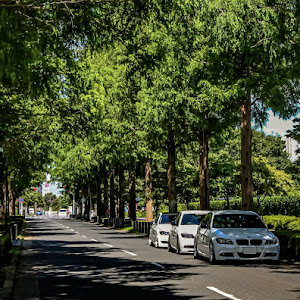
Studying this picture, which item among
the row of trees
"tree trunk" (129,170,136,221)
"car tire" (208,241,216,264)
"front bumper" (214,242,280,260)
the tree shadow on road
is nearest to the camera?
the row of trees

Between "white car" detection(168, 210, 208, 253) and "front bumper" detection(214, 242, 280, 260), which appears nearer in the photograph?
"front bumper" detection(214, 242, 280, 260)

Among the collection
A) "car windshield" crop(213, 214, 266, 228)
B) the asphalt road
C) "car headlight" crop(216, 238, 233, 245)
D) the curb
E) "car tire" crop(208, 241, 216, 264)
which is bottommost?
the asphalt road

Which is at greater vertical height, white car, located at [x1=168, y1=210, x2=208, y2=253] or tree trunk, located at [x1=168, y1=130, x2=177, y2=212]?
tree trunk, located at [x1=168, y1=130, x2=177, y2=212]

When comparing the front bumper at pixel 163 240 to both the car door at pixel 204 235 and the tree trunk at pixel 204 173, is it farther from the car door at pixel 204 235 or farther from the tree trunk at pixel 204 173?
the car door at pixel 204 235

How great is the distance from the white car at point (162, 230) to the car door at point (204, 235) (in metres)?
6.29

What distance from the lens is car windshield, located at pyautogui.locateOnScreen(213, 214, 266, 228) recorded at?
60.1 ft

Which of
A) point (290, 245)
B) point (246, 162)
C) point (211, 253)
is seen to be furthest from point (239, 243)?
point (246, 162)

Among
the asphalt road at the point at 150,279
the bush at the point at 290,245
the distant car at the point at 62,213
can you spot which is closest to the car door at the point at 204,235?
the asphalt road at the point at 150,279

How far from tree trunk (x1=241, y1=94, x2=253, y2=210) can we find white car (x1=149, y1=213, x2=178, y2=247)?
3472 millimetres

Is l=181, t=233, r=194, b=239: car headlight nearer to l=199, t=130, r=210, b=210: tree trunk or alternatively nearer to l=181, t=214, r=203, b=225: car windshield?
l=181, t=214, r=203, b=225: car windshield

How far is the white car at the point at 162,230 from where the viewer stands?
25703mm

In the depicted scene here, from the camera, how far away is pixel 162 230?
25719 mm

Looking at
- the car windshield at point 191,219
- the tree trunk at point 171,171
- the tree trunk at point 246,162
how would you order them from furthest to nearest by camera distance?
the tree trunk at point 171,171, the tree trunk at point 246,162, the car windshield at point 191,219

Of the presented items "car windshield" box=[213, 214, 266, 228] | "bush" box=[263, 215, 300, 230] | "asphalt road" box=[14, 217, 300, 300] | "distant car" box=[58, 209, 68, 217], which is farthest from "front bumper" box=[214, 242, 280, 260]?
"distant car" box=[58, 209, 68, 217]
